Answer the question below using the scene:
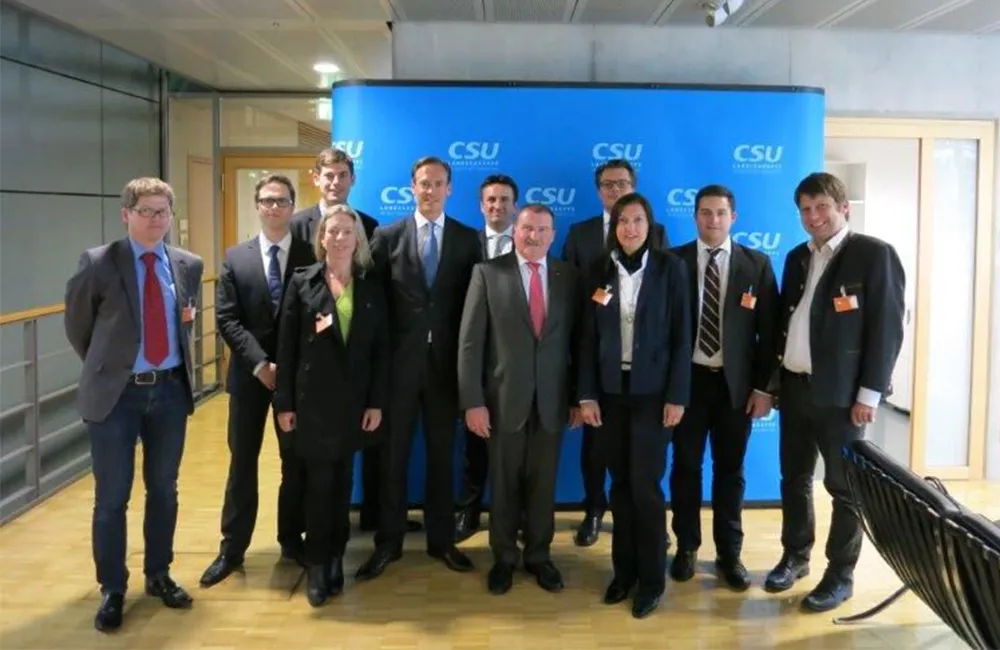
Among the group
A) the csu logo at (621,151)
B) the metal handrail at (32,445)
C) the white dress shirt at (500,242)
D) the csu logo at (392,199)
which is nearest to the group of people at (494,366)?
the white dress shirt at (500,242)

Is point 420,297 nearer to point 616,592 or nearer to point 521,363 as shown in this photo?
point 521,363

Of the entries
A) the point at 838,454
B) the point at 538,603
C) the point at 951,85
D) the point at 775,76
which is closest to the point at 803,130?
the point at 775,76

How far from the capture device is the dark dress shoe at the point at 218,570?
11.4 ft

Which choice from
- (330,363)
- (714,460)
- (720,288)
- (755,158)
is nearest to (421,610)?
(330,363)

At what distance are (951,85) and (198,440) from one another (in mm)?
5380

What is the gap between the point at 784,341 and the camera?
3352 mm

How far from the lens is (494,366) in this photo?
129 inches

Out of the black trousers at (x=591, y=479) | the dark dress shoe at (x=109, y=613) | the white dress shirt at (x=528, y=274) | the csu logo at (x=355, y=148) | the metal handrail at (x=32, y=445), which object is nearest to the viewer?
the dark dress shoe at (x=109, y=613)

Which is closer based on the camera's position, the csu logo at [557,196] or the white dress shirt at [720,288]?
the white dress shirt at [720,288]

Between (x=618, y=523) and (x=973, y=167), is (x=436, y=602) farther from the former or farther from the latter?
(x=973, y=167)

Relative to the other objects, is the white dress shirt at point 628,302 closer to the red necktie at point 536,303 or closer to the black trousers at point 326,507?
the red necktie at point 536,303

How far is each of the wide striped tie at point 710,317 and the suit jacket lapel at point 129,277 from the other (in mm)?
2141

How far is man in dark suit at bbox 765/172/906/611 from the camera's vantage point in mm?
3074

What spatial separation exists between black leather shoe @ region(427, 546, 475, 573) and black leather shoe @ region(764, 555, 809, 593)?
1.24m
